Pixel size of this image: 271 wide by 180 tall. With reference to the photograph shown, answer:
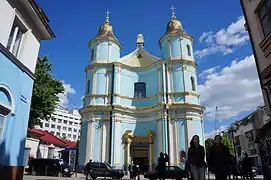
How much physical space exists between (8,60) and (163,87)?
21.9 metres

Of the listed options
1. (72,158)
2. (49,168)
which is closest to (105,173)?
(49,168)

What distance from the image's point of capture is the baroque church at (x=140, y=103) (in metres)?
26.3

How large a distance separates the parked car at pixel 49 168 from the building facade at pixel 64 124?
7125 centimetres

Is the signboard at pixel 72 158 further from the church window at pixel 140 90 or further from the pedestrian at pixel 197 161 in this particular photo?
the pedestrian at pixel 197 161

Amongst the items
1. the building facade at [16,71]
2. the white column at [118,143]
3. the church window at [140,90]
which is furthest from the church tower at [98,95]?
the building facade at [16,71]

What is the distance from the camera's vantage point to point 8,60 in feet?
26.9

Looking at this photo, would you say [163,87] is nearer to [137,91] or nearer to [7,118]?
[137,91]

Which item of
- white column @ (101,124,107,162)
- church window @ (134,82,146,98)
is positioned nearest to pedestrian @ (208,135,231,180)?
white column @ (101,124,107,162)

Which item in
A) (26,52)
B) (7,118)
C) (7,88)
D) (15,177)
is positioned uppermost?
(26,52)

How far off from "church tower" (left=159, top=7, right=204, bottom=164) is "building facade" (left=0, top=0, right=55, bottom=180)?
19262 mm

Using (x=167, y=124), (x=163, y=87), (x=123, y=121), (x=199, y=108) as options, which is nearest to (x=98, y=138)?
(x=123, y=121)

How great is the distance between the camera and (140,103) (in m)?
29.8

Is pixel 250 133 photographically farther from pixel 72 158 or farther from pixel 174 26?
pixel 72 158

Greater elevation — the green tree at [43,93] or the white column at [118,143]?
the green tree at [43,93]
